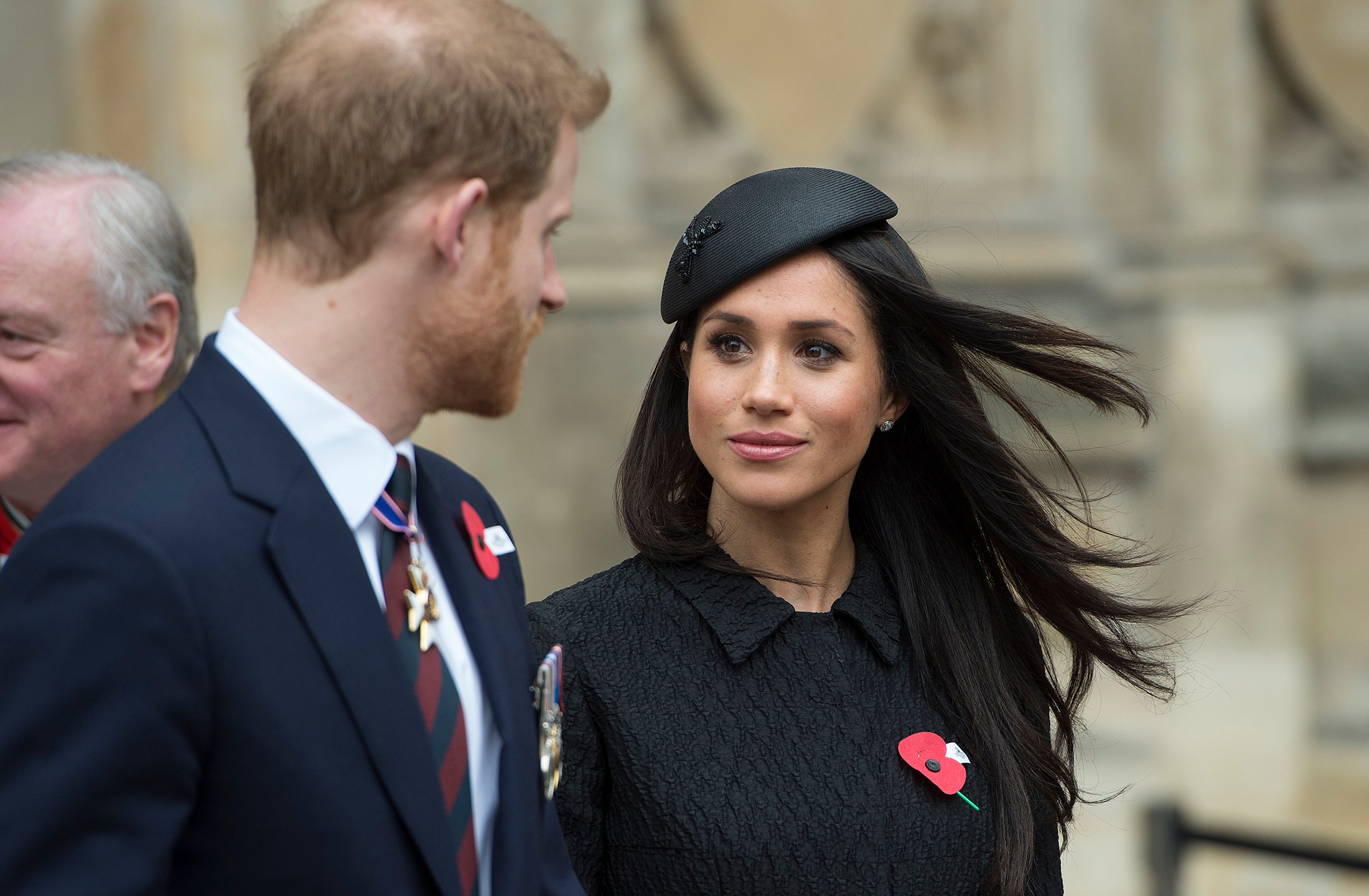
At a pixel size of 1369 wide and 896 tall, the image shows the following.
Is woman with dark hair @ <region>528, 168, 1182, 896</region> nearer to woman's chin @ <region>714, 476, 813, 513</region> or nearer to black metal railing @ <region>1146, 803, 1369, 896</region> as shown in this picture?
woman's chin @ <region>714, 476, 813, 513</region>

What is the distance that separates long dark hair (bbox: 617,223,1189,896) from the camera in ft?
8.34

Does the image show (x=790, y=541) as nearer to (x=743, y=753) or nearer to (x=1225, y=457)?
(x=743, y=753)

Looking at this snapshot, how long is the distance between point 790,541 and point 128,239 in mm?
1131

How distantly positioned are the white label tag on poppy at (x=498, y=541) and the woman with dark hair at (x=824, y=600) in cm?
50

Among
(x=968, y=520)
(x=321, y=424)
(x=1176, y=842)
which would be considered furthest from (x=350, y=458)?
(x=1176, y=842)

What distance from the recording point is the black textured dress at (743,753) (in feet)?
7.57

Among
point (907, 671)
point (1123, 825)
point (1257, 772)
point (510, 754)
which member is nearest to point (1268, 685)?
point (1257, 772)

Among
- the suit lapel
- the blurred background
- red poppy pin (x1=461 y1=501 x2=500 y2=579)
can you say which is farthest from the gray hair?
the blurred background

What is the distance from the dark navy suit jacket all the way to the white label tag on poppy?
0.37 meters

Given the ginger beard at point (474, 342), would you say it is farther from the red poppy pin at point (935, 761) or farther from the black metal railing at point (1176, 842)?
the black metal railing at point (1176, 842)

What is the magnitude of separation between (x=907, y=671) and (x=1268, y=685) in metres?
4.40

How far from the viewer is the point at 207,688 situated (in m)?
1.41

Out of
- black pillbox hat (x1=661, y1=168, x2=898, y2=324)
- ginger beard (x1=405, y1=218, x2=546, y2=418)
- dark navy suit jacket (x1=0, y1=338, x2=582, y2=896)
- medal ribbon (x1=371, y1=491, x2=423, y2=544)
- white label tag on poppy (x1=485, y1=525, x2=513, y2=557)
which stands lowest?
dark navy suit jacket (x1=0, y1=338, x2=582, y2=896)

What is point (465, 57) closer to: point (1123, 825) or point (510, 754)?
point (510, 754)
